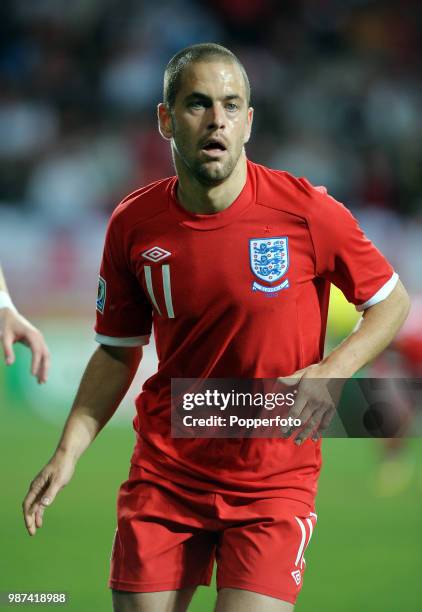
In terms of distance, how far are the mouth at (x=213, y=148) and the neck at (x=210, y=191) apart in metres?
0.10

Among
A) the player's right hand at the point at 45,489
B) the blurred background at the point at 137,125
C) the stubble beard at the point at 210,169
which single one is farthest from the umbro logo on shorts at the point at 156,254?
the blurred background at the point at 137,125

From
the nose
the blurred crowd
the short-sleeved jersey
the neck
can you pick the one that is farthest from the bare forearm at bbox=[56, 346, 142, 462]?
the blurred crowd

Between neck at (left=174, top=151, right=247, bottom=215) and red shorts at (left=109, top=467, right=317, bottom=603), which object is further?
neck at (left=174, top=151, right=247, bottom=215)

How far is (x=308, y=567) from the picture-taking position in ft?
17.0

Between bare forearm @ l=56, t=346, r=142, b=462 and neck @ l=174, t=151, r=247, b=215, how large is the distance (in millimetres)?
563

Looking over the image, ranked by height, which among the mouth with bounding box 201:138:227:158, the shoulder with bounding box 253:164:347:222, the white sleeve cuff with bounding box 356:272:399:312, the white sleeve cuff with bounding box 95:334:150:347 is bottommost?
the white sleeve cuff with bounding box 95:334:150:347

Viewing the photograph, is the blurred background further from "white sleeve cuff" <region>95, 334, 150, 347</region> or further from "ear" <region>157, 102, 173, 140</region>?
"ear" <region>157, 102, 173, 140</region>

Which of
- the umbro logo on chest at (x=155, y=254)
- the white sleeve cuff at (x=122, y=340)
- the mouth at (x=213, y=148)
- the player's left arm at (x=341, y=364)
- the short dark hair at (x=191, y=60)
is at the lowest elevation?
the white sleeve cuff at (x=122, y=340)

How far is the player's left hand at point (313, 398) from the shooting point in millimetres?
3039

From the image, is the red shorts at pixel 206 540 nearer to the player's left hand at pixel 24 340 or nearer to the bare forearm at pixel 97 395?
the bare forearm at pixel 97 395

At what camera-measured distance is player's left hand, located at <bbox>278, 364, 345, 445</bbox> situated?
3.04 meters

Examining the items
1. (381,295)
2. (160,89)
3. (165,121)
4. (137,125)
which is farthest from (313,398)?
(160,89)

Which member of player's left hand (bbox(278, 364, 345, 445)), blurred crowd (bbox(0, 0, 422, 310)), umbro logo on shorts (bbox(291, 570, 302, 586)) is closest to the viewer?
player's left hand (bbox(278, 364, 345, 445))

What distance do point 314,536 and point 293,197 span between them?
2.79 meters
